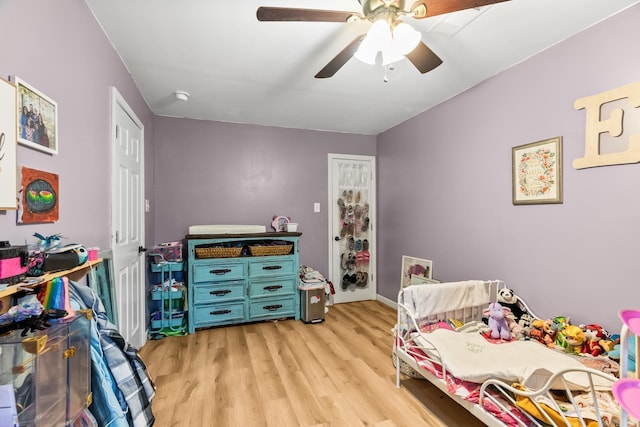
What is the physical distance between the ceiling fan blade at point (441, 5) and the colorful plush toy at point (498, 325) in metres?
1.91

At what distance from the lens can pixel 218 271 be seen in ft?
10.3

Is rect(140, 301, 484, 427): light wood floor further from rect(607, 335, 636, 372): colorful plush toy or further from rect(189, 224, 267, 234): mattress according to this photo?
rect(189, 224, 267, 234): mattress

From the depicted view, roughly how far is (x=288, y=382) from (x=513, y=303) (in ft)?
6.03

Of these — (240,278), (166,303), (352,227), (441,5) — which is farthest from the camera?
(352,227)

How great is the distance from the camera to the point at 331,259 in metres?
4.08

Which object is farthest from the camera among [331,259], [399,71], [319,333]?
[331,259]

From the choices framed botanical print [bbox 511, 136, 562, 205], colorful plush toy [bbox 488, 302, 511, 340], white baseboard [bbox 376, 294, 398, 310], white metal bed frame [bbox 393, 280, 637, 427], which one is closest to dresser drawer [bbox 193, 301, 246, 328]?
white metal bed frame [bbox 393, 280, 637, 427]

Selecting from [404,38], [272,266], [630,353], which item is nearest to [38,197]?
[404,38]

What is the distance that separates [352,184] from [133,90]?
→ 2766 millimetres

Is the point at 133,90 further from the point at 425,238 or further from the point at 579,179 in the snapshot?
the point at 579,179

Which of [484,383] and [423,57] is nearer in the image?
[484,383]

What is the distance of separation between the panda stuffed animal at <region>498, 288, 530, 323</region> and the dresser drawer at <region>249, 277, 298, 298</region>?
2079 mm

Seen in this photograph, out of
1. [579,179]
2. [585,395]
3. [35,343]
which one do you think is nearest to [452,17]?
[579,179]

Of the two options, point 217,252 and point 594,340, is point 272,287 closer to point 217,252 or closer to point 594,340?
point 217,252
